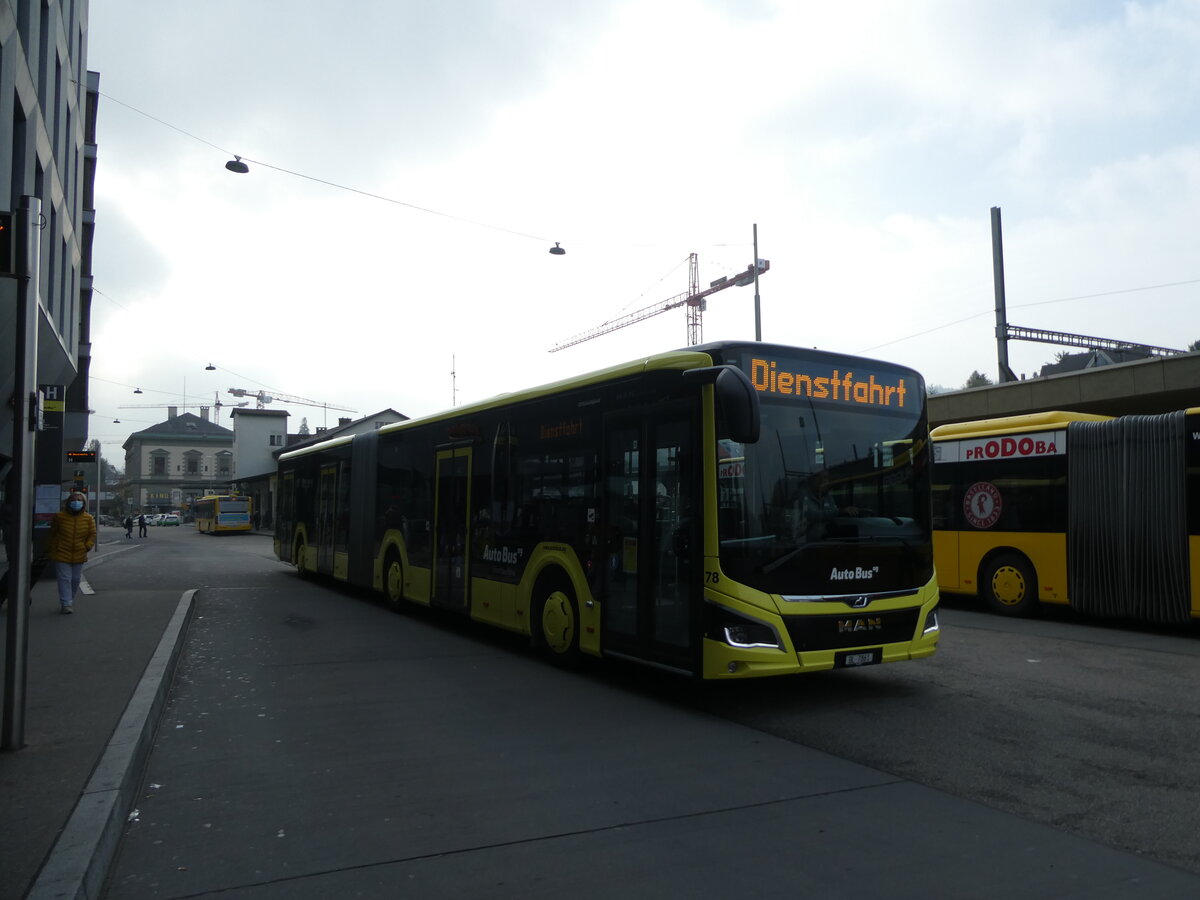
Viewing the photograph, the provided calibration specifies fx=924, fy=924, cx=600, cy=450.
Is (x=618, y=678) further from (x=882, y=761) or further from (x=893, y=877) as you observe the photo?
(x=893, y=877)

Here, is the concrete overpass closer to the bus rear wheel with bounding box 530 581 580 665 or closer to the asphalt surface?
the bus rear wheel with bounding box 530 581 580 665

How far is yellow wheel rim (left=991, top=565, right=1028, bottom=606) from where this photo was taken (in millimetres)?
14062

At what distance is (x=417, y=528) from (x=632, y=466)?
6.01 metres

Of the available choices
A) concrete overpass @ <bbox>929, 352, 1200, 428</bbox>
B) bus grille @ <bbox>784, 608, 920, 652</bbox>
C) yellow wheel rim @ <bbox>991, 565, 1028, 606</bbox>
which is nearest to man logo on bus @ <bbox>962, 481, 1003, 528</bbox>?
yellow wheel rim @ <bbox>991, 565, 1028, 606</bbox>

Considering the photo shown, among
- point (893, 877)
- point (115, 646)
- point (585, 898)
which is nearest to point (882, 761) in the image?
point (893, 877)

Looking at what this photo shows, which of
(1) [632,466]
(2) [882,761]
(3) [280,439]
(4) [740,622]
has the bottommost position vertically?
(2) [882,761]

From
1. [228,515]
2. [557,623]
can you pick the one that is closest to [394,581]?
[557,623]

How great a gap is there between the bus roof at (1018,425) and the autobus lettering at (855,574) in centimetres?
696

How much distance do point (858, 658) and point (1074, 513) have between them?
24.3ft

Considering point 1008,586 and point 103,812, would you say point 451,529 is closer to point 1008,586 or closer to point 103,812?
point 103,812

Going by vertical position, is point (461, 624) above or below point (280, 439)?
below

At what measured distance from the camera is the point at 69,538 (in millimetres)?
13281

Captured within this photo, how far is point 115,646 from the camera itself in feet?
33.0

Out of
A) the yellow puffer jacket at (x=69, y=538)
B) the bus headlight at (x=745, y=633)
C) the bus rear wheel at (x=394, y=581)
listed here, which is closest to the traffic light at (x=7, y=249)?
the bus headlight at (x=745, y=633)
